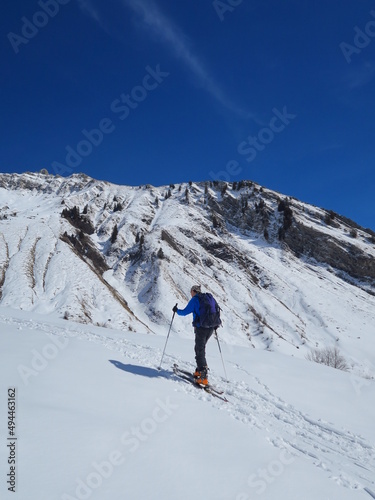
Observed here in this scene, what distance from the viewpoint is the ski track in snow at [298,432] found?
4.91m

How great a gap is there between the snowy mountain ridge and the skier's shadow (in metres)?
29.9

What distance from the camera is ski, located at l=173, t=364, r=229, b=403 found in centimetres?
781

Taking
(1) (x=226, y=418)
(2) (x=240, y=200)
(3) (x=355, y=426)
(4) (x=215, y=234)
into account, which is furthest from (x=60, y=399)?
(2) (x=240, y=200)

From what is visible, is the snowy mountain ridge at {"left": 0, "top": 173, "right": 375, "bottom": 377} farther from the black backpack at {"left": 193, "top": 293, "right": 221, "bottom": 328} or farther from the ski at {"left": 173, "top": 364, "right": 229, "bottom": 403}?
the black backpack at {"left": 193, "top": 293, "right": 221, "bottom": 328}

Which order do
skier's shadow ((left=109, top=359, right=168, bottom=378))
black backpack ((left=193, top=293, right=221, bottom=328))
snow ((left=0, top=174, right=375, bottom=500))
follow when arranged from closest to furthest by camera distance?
snow ((left=0, top=174, right=375, bottom=500)) < skier's shadow ((left=109, top=359, right=168, bottom=378)) < black backpack ((left=193, top=293, right=221, bottom=328))

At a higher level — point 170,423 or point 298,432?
point 298,432

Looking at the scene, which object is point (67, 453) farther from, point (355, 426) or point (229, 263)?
point (229, 263)

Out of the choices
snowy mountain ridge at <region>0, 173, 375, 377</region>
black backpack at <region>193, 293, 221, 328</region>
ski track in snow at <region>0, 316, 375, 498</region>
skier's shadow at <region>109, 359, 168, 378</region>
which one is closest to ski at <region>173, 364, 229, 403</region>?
ski track in snow at <region>0, 316, 375, 498</region>

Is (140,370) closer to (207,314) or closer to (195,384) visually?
(195,384)

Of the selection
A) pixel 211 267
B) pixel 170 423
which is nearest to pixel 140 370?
pixel 170 423

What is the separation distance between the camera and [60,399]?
532 centimetres

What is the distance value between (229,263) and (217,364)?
2387 inches

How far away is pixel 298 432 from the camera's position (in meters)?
6.45

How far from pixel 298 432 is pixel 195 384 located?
294 centimetres
